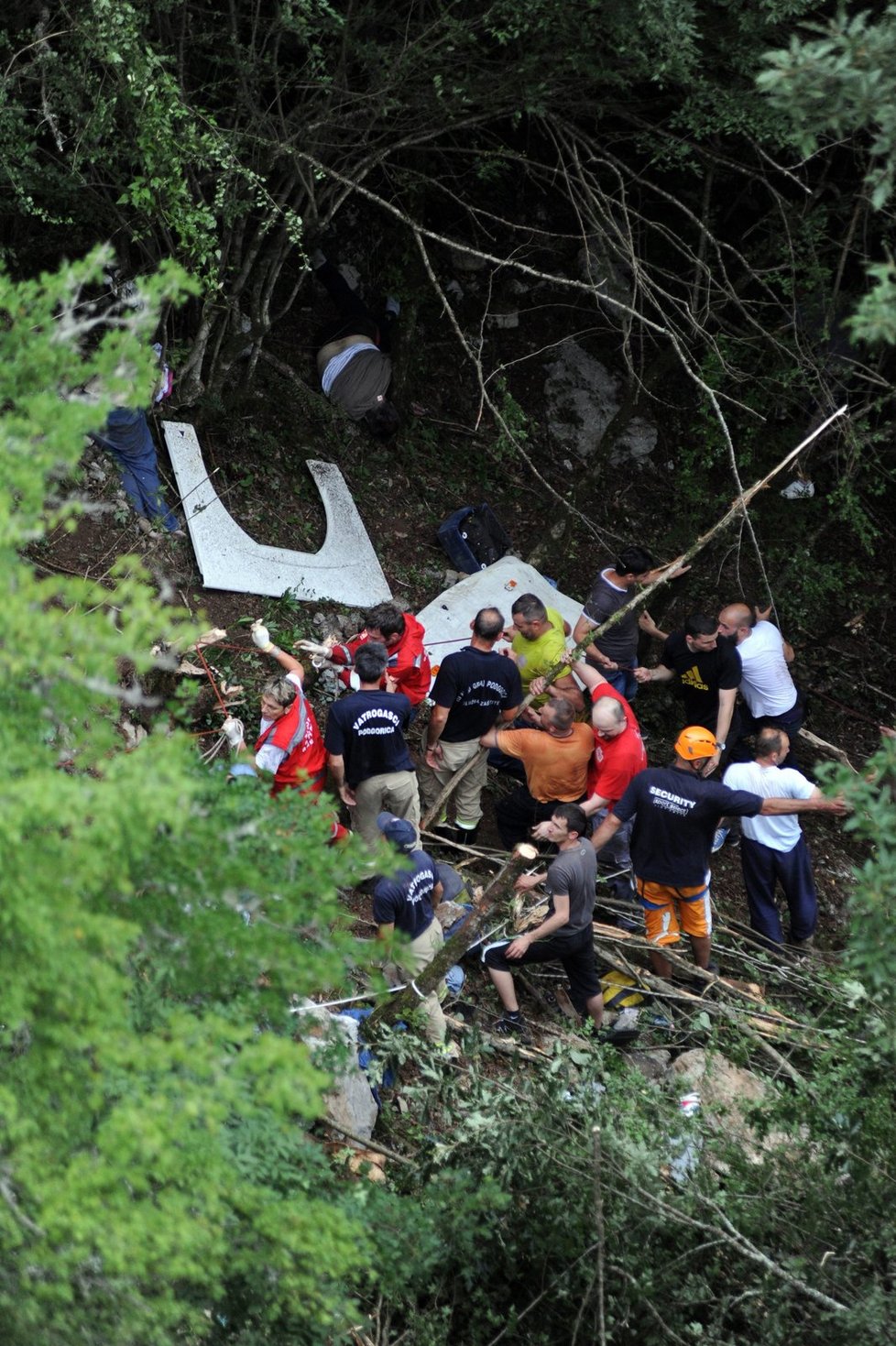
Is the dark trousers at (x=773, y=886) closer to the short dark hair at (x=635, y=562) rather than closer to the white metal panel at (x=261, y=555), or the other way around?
the short dark hair at (x=635, y=562)

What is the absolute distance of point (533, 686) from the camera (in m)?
7.85

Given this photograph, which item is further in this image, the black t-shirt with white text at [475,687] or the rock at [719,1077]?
the black t-shirt with white text at [475,687]

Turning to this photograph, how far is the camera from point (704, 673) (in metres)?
8.24

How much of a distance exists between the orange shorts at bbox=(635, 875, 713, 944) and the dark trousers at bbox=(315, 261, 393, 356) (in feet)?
20.3

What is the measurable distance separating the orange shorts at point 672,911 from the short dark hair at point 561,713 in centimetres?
103

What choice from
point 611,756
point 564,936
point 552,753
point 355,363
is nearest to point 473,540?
point 355,363

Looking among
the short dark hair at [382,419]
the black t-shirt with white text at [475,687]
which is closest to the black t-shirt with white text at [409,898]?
the black t-shirt with white text at [475,687]

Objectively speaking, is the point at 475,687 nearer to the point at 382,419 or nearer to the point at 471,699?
the point at 471,699

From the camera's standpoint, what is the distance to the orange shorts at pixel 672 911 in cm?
688

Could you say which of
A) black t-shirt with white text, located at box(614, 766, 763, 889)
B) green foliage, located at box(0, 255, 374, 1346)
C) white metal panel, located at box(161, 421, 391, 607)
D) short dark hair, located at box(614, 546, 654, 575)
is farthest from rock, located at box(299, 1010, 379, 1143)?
white metal panel, located at box(161, 421, 391, 607)

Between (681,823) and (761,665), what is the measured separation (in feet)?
7.64

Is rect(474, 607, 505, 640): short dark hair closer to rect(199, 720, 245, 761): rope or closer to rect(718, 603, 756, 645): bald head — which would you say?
rect(199, 720, 245, 761): rope

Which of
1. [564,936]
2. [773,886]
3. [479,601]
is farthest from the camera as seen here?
[479,601]

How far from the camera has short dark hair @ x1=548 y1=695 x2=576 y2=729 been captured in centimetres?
707
